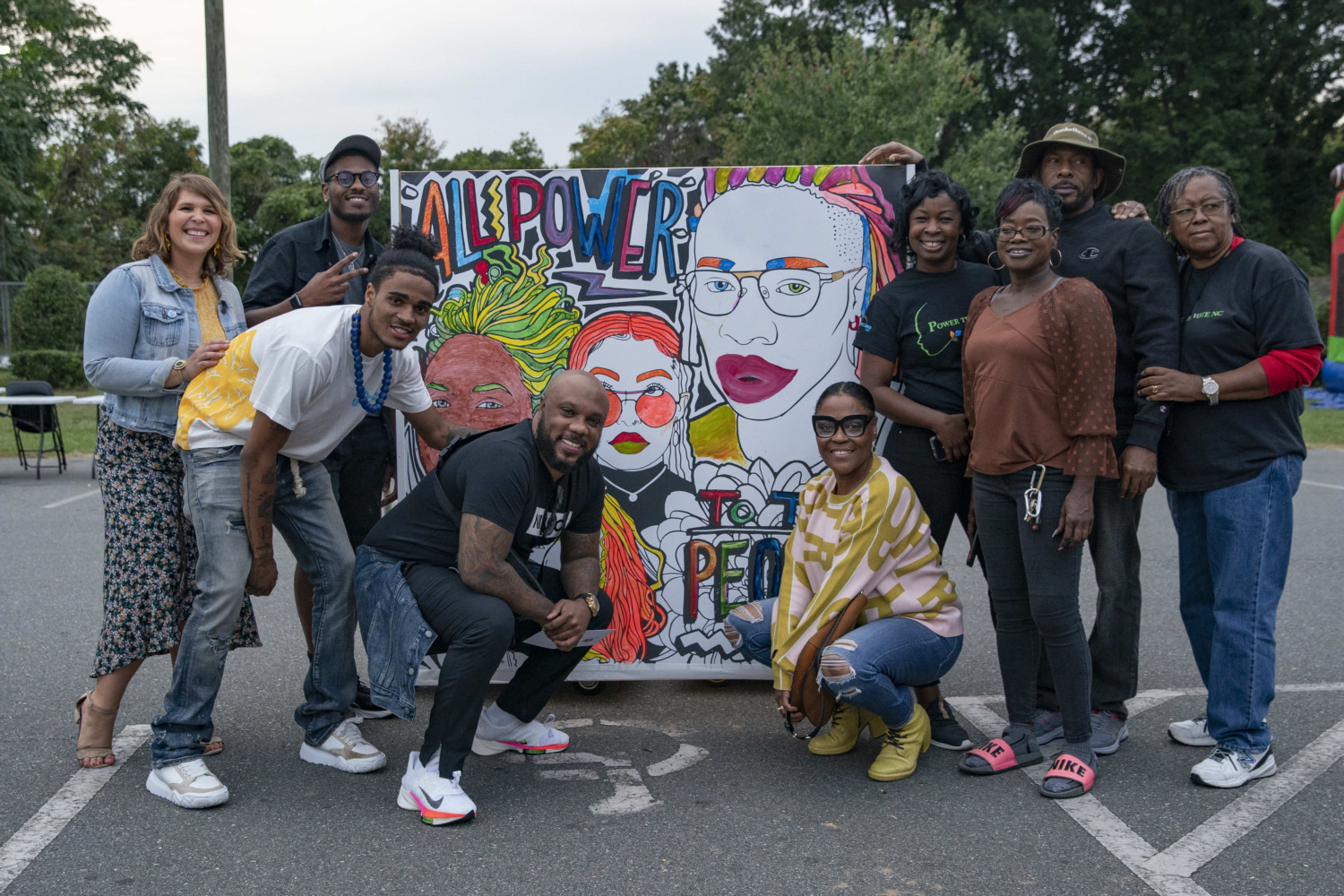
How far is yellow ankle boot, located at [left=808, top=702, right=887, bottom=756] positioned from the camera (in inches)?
144

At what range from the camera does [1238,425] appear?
332 centimetres

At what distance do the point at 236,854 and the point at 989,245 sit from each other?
10.6 ft

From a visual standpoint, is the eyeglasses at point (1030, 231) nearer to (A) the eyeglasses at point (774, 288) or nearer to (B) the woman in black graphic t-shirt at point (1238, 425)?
(B) the woman in black graphic t-shirt at point (1238, 425)

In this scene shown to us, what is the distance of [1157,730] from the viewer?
3.83 meters

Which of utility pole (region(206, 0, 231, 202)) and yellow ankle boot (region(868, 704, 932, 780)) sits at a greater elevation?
utility pole (region(206, 0, 231, 202))

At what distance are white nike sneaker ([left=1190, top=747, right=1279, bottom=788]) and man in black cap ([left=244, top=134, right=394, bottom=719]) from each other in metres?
2.90

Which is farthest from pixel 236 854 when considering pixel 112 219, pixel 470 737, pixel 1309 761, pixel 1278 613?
pixel 112 219

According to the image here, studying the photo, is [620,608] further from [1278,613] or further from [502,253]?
[1278,613]

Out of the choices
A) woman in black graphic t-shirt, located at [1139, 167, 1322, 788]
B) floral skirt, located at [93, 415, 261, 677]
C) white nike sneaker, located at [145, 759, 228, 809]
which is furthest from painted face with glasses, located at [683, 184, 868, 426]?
white nike sneaker, located at [145, 759, 228, 809]

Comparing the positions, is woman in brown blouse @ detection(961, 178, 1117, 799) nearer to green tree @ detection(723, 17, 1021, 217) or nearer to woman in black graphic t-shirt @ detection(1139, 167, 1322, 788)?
woman in black graphic t-shirt @ detection(1139, 167, 1322, 788)

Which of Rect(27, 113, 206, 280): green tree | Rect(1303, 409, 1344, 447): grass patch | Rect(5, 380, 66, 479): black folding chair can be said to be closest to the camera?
Rect(5, 380, 66, 479): black folding chair

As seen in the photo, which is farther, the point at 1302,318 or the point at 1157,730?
the point at 1157,730

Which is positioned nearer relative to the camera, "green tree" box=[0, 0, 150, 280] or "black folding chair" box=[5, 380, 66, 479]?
"black folding chair" box=[5, 380, 66, 479]

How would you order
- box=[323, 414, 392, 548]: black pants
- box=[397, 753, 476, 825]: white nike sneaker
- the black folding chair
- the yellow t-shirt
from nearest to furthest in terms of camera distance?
box=[397, 753, 476, 825]: white nike sneaker
the yellow t-shirt
box=[323, 414, 392, 548]: black pants
the black folding chair
